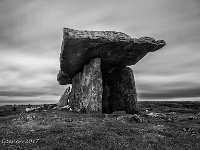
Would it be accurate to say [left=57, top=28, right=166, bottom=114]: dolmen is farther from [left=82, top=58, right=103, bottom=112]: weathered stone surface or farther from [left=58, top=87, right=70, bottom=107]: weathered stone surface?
[left=58, top=87, right=70, bottom=107]: weathered stone surface

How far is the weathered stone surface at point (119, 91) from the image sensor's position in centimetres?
2600

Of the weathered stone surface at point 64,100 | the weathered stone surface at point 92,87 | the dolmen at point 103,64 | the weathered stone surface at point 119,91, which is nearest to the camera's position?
the dolmen at point 103,64

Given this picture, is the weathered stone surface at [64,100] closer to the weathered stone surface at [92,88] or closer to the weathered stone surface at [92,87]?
the weathered stone surface at [92,88]

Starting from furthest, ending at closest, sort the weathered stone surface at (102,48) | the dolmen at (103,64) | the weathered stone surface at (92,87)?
the weathered stone surface at (92,87) < the dolmen at (103,64) < the weathered stone surface at (102,48)

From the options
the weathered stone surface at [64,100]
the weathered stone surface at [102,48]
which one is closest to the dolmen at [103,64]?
the weathered stone surface at [102,48]

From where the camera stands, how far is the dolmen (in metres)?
20.6

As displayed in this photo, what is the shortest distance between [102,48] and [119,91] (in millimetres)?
7564

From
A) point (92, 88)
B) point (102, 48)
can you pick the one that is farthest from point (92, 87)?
point (102, 48)

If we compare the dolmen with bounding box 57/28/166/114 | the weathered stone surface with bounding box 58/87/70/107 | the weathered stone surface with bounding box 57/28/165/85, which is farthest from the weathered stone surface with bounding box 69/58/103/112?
the weathered stone surface with bounding box 58/87/70/107

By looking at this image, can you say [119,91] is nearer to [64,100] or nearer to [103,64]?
[103,64]

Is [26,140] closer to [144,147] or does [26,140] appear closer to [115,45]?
[144,147]

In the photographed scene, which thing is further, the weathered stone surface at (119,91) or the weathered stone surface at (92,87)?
the weathered stone surface at (119,91)

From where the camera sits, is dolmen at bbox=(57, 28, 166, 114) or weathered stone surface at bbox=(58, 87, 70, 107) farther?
weathered stone surface at bbox=(58, 87, 70, 107)

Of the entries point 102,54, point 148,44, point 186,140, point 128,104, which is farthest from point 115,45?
point 186,140
